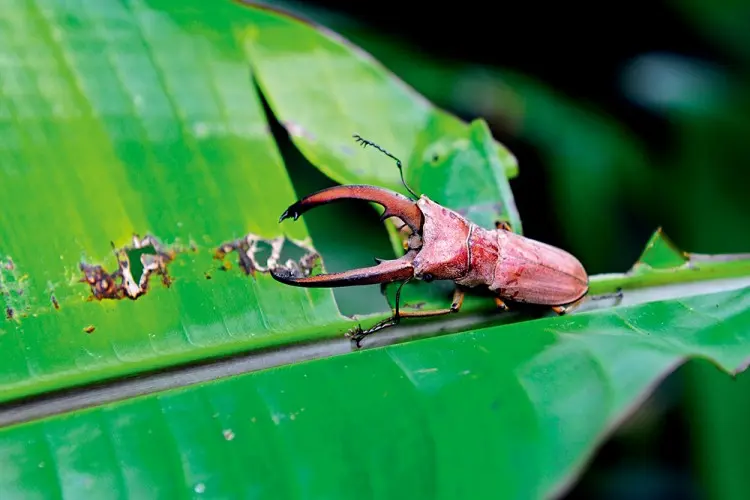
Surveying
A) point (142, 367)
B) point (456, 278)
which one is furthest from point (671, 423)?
point (142, 367)

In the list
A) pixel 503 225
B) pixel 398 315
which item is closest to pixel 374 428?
pixel 398 315

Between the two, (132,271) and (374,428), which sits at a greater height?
(132,271)

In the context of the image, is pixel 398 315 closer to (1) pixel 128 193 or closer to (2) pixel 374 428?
(2) pixel 374 428

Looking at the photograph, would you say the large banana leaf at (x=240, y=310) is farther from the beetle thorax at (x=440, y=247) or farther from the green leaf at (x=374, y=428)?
the beetle thorax at (x=440, y=247)

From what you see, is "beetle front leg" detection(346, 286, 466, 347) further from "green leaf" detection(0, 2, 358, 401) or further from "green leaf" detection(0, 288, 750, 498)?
"green leaf" detection(0, 288, 750, 498)

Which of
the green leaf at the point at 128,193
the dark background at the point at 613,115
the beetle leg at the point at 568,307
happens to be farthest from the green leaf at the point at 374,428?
the dark background at the point at 613,115

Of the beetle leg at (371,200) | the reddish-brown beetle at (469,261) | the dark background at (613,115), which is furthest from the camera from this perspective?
the dark background at (613,115)
